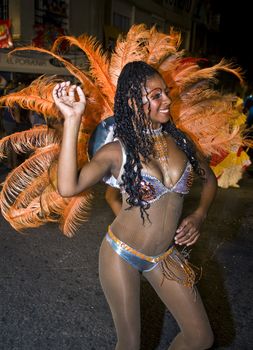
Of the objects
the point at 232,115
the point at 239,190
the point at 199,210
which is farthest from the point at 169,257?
the point at 239,190

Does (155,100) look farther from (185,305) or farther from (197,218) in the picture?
(185,305)

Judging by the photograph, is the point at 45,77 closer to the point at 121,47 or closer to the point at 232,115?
the point at 121,47

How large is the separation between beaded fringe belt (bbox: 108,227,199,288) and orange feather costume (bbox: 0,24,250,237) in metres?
0.63

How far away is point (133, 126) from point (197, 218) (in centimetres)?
61

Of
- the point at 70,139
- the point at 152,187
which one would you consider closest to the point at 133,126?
the point at 152,187

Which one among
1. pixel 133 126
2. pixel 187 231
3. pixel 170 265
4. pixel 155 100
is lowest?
pixel 170 265

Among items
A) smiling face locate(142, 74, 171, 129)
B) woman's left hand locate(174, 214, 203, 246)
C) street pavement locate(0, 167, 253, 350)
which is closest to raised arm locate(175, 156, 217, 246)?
woman's left hand locate(174, 214, 203, 246)

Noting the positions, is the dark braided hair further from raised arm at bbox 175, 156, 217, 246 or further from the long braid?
raised arm at bbox 175, 156, 217, 246

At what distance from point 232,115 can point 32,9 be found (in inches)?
426

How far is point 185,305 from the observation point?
5.92 feet

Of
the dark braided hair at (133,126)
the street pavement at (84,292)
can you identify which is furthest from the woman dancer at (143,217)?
the street pavement at (84,292)

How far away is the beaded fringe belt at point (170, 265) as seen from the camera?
183cm

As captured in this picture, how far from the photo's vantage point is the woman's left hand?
6.26ft

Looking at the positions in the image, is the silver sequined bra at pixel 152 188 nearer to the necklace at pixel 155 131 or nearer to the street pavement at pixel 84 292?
the necklace at pixel 155 131
